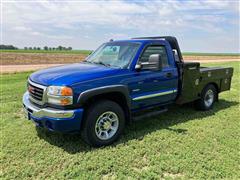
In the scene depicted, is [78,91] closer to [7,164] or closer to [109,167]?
[109,167]

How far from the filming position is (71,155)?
390cm

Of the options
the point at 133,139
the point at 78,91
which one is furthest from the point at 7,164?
the point at 133,139

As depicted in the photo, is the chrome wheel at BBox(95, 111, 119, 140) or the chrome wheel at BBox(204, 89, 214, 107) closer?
the chrome wheel at BBox(95, 111, 119, 140)

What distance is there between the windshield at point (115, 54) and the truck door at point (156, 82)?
25cm

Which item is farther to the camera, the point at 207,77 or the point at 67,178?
the point at 207,77

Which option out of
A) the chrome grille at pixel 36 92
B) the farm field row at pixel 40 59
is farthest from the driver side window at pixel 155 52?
the farm field row at pixel 40 59

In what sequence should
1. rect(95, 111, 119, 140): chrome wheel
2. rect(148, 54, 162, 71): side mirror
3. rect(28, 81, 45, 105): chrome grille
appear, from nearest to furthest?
rect(28, 81, 45, 105): chrome grille < rect(95, 111, 119, 140): chrome wheel < rect(148, 54, 162, 71): side mirror

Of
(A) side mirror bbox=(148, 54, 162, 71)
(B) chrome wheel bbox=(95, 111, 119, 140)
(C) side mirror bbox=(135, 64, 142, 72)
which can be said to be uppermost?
(A) side mirror bbox=(148, 54, 162, 71)

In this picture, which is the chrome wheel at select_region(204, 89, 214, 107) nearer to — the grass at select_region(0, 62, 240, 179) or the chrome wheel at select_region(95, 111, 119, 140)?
the grass at select_region(0, 62, 240, 179)

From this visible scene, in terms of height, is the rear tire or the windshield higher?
the windshield

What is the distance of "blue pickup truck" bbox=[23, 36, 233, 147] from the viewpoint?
3.84 m

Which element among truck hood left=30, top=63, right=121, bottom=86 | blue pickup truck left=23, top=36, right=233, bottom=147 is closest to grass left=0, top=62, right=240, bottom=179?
blue pickup truck left=23, top=36, right=233, bottom=147

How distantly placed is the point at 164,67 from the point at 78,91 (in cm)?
219

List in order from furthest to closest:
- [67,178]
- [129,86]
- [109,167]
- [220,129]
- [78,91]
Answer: [220,129]
[129,86]
[78,91]
[109,167]
[67,178]
